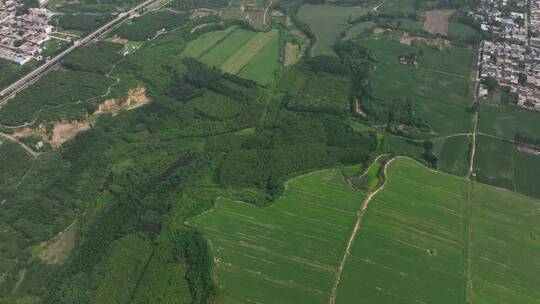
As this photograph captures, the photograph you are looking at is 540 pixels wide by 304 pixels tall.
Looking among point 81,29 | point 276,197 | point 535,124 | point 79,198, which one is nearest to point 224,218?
point 276,197

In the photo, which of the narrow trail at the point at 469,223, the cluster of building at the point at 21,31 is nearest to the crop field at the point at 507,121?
the narrow trail at the point at 469,223

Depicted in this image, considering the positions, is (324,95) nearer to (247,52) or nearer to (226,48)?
(247,52)

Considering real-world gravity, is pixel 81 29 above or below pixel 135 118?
above

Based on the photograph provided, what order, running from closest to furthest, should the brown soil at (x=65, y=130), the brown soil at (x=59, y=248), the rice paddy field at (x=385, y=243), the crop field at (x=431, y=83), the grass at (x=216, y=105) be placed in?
1. the rice paddy field at (x=385, y=243)
2. the brown soil at (x=59, y=248)
3. the brown soil at (x=65, y=130)
4. the crop field at (x=431, y=83)
5. the grass at (x=216, y=105)

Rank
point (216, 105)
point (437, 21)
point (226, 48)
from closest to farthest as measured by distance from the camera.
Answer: point (216, 105) → point (226, 48) → point (437, 21)

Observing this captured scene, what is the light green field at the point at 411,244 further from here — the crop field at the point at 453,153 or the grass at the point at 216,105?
the grass at the point at 216,105

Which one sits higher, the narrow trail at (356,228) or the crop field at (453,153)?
the crop field at (453,153)

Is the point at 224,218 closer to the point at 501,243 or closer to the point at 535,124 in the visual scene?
the point at 501,243

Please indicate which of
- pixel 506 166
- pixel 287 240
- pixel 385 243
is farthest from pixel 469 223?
pixel 287 240
